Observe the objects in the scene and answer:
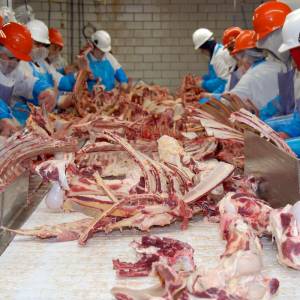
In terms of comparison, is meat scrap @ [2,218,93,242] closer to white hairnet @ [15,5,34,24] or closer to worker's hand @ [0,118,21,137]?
worker's hand @ [0,118,21,137]

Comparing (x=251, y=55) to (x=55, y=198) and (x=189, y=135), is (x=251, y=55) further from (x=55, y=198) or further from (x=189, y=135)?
(x=55, y=198)

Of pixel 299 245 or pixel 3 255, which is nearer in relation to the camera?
pixel 299 245

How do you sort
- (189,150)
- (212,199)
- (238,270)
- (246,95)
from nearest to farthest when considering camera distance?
(238,270) → (212,199) → (189,150) → (246,95)

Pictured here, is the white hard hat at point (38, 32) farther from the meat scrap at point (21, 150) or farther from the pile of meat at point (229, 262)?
the pile of meat at point (229, 262)

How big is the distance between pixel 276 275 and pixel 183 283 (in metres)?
0.38

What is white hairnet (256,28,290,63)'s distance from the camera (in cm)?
427

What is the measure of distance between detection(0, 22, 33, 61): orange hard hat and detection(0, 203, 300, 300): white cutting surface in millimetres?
2988

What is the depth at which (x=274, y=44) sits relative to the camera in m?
4.34

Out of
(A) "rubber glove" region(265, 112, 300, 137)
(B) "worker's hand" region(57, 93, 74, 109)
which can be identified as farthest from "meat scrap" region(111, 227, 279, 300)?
(B) "worker's hand" region(57, 93, 74, 109)

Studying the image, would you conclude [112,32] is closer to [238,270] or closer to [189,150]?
[189,150]

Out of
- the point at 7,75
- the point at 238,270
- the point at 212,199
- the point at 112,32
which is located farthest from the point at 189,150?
the point at 112,32

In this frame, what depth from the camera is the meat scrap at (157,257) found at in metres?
1.68

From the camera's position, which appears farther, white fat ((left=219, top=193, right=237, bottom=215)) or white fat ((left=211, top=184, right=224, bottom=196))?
white fat ((left=211, top=184, right=224, bottom=196))

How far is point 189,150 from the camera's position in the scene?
3.27 m
